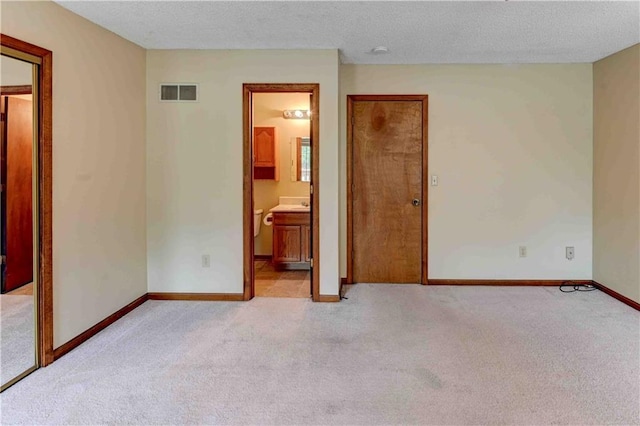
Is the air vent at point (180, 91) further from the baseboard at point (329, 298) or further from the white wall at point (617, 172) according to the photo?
the white wall at point (617, 172)

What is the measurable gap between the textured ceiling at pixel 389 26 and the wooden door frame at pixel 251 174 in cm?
36

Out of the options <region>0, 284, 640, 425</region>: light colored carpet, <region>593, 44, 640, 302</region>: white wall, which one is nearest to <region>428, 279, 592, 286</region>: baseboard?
<region>593, 44, 640, 302</region>: white wall

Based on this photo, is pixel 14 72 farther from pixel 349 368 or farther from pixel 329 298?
pixel 329 298

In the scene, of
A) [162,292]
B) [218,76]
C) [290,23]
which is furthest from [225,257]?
[290,23]

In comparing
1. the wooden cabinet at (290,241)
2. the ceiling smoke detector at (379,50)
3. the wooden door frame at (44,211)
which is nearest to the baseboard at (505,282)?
the wooden cabinet at (290,241)

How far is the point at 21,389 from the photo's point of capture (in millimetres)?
2252

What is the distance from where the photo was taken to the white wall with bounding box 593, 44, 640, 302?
11.9ft

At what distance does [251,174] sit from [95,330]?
1.80 metres

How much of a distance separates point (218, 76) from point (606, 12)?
3.07 meters

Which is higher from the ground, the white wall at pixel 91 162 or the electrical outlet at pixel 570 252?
the white wall at pixel 91 162

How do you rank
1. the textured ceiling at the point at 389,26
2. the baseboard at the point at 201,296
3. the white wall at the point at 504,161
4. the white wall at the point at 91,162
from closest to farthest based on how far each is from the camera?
the white wall at the point at 91,162, the textured ceiling at the point at 389,26, the baseboard at the point at 201,296, the white wall at the point at 504,161

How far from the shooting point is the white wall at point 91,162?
2.66 meters

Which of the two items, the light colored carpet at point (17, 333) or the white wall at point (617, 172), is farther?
the white wall at point (617, 172)

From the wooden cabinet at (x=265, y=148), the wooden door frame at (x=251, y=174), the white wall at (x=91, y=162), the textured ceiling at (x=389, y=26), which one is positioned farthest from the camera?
the wooden cabinet at (x=265, y=148)
